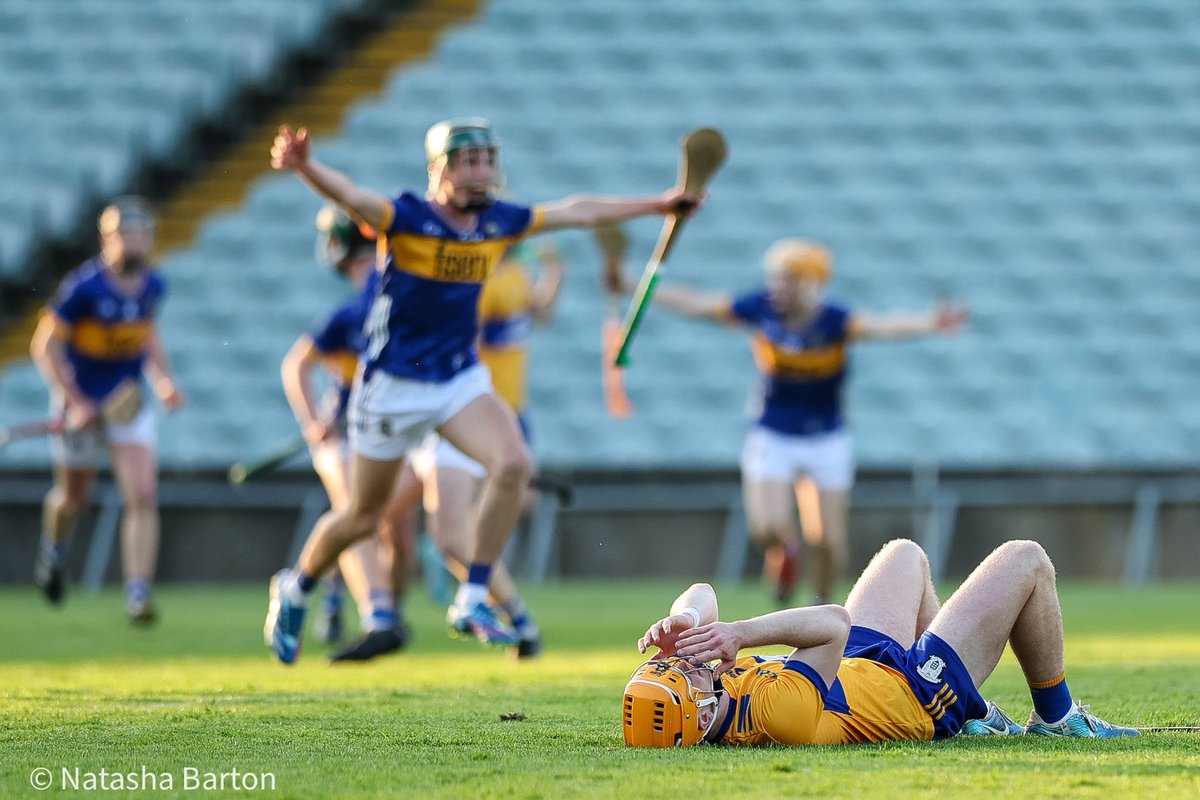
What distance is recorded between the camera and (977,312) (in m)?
18.6

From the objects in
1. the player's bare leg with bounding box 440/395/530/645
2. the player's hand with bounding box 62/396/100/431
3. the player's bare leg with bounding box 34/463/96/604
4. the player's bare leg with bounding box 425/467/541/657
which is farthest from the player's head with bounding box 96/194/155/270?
the player's bare leg with bounding box 440/395/530/645

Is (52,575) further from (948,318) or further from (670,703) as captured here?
(670,703)

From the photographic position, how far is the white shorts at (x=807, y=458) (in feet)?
41.6

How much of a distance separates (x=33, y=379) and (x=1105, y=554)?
979 centimetres

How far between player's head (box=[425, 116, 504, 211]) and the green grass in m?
1.95

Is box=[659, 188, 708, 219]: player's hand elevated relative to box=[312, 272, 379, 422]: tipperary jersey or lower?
elevated

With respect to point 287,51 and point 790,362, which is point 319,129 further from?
point 790,362

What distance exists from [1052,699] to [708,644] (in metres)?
1.15

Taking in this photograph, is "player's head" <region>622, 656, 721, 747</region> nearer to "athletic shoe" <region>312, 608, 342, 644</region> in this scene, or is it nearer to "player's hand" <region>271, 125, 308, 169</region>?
"player's hand" <region>271, 125, 308, 169</region>

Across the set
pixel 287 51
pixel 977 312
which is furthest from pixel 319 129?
pixel 977 312

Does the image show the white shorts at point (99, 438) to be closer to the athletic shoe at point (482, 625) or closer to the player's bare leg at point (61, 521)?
the player's bare leg at point (61, 521)

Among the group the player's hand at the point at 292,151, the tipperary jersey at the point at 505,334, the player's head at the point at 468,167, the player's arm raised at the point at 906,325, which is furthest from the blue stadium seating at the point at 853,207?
the player's hand at the point at 292,151

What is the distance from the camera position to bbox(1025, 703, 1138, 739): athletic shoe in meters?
5.30

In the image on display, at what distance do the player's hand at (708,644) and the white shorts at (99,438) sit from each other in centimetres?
823
